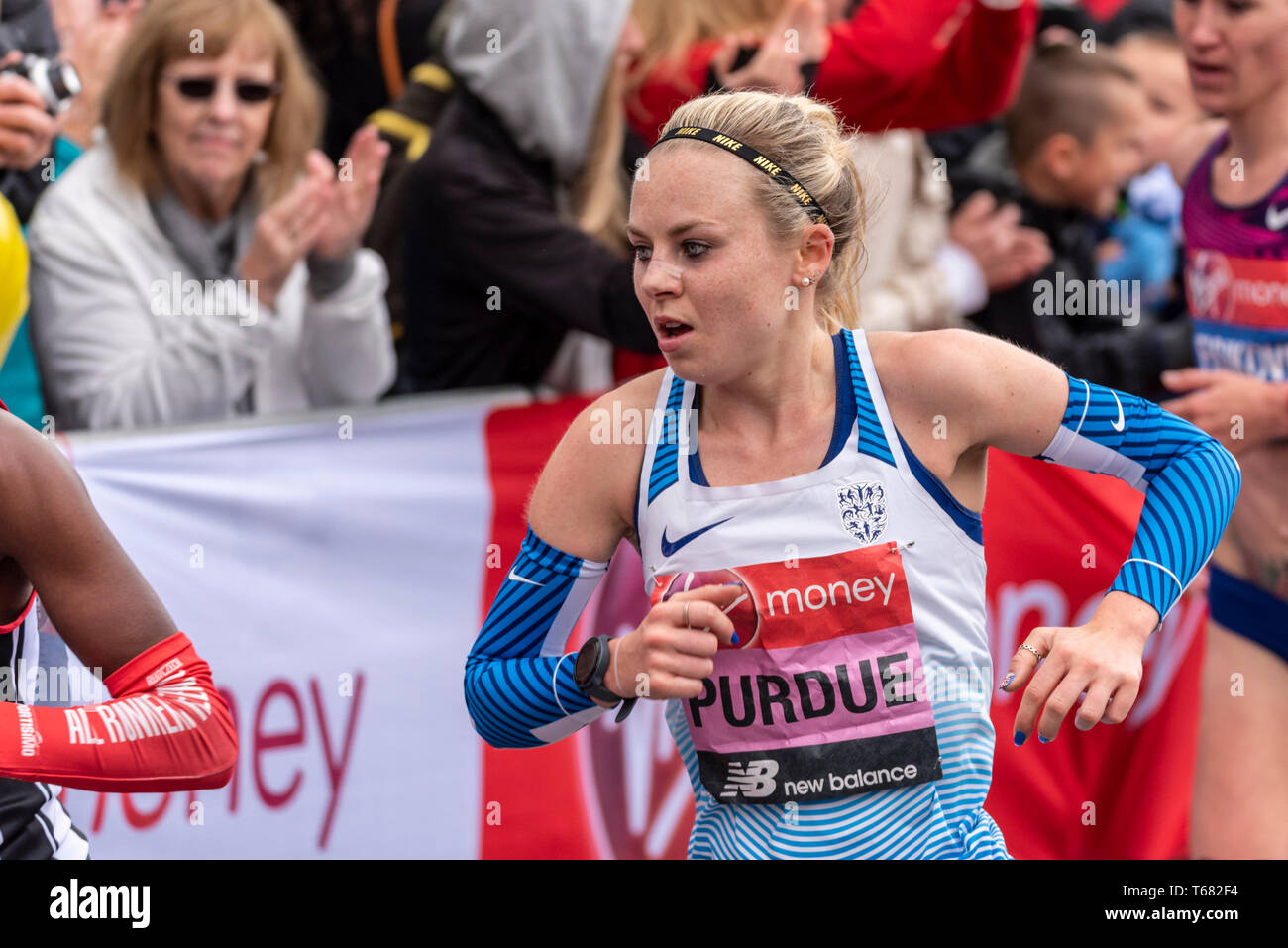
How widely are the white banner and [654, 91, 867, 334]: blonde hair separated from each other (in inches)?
73.3

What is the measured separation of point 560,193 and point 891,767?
245cm

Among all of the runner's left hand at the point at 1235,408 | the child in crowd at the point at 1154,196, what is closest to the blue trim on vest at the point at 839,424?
the runner's left hand at the point at 1235,408

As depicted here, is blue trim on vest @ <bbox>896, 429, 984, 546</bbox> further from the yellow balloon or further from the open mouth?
the yellow balloon

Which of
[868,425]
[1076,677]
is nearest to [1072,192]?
[868,425]

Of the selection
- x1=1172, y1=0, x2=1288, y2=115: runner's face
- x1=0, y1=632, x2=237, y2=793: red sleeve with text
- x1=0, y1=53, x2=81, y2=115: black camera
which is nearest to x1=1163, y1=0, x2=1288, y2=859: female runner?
x1=1172, y1=0, x2=1288, y2=115: runner's face

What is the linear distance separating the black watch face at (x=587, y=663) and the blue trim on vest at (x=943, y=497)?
0.56 meters

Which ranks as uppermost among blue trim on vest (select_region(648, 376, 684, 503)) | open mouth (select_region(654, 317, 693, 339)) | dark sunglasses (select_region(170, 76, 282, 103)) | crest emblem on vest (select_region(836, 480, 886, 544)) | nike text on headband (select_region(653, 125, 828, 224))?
dark sunglasses (select_region(170, 76, 282, 103))

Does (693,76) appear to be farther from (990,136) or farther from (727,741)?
(727,741)

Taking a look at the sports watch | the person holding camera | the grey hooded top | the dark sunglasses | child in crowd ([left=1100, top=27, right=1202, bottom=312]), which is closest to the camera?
the sports watch

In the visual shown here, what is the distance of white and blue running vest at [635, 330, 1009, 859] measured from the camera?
8.64ft

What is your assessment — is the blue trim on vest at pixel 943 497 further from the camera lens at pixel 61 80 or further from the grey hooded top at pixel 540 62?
the camera lens at pixel 61 80

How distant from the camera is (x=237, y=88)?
442cm

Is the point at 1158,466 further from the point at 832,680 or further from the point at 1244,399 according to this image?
the point at 1244,399

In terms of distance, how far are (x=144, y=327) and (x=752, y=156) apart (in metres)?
2.11
